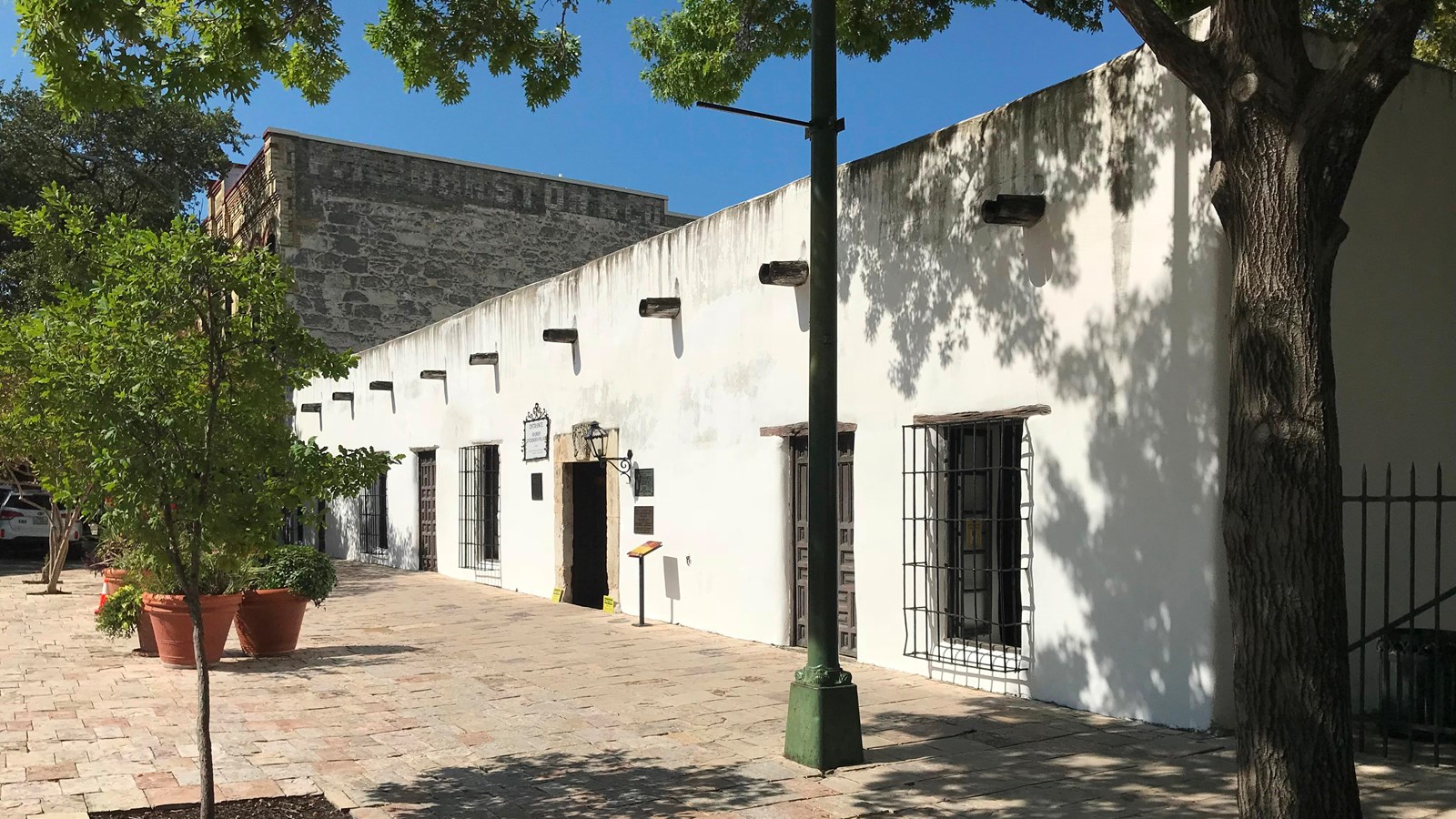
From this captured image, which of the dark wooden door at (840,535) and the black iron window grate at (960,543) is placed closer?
the black iron window grate at (960,543)

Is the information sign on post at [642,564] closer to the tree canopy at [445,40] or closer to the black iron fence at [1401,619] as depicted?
the tree canopy at [445,40]

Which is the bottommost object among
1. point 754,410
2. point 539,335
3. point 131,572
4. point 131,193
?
point 131,572

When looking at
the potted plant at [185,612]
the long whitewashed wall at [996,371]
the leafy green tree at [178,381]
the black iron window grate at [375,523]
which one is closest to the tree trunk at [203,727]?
the leafy green tree at [178,381]

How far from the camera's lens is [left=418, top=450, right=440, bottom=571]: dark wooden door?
17656mm

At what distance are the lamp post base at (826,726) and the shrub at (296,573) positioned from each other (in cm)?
508

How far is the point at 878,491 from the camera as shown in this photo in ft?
28.8

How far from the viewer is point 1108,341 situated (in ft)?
23.1

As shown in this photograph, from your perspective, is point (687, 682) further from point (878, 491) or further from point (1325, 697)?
point (1325, 697)

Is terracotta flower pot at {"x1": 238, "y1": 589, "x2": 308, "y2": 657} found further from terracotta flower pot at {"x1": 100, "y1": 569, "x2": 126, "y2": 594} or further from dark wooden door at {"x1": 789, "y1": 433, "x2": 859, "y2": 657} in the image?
dark wooden door at {"x1": 789, "y1": 433, "x2": 859, "y2": 657}

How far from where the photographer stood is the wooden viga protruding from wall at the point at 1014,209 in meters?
7.29

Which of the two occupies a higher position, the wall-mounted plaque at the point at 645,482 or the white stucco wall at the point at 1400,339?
the white stucco wall at the point at 1400,339

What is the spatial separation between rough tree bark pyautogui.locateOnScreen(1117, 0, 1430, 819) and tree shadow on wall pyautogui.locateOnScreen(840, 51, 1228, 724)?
2.19m

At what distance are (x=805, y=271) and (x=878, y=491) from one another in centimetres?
183

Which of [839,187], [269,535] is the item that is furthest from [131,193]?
[269,535]
